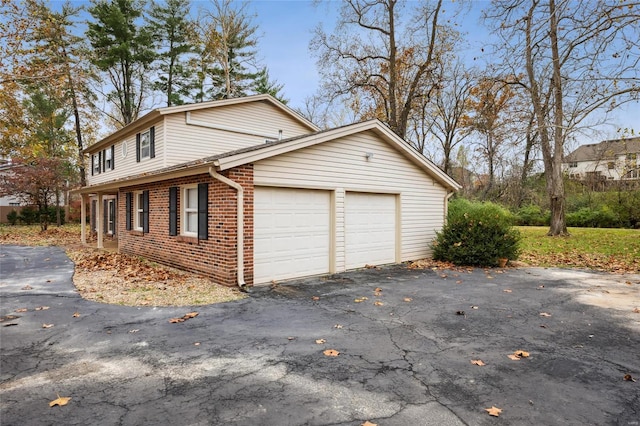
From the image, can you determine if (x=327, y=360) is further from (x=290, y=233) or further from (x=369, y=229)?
(x=369, y=229)

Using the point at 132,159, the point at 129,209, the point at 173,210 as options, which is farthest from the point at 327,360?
the point at 132,159

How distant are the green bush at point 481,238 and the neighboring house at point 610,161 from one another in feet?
14.7

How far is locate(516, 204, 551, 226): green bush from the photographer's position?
1065 inches

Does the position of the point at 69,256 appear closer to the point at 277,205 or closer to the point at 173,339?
the point at 277,205

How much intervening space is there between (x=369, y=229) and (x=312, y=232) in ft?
7.18

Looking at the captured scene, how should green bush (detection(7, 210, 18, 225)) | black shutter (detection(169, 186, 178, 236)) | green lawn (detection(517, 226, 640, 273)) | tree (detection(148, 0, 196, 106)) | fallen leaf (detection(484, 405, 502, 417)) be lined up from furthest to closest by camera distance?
green bush (detection(7, 210, 18, 225)) < tree (detection(148, 0, 196, 106)) < green lawn (detection(517, 226, 640, 273)) < black shutter (detection(169, 186, 178, 236)) < fallen leaf (detection(484, 405, 502, 417))

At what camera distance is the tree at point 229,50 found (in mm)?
25875

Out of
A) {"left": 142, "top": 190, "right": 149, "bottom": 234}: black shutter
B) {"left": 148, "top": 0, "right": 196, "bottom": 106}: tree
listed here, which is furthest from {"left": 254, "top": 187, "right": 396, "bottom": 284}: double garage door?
{"left": 148, "top": 0, "right": 196, "bottom": 106}: tree

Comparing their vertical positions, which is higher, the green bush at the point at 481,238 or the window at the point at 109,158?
the window at the point at 109,158

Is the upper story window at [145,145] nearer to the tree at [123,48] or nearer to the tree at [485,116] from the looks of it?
the tree at [123,48]

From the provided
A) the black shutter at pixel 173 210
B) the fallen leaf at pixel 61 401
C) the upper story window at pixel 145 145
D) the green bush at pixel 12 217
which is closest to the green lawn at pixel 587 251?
the black shutter at pixel 173 210

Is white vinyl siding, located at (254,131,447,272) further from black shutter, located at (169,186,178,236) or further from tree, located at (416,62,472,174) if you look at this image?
tree, located at (416,62,472,174)

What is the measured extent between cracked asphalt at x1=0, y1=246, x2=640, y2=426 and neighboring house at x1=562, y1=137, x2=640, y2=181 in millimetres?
8650

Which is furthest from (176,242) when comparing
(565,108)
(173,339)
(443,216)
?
(565,108)
